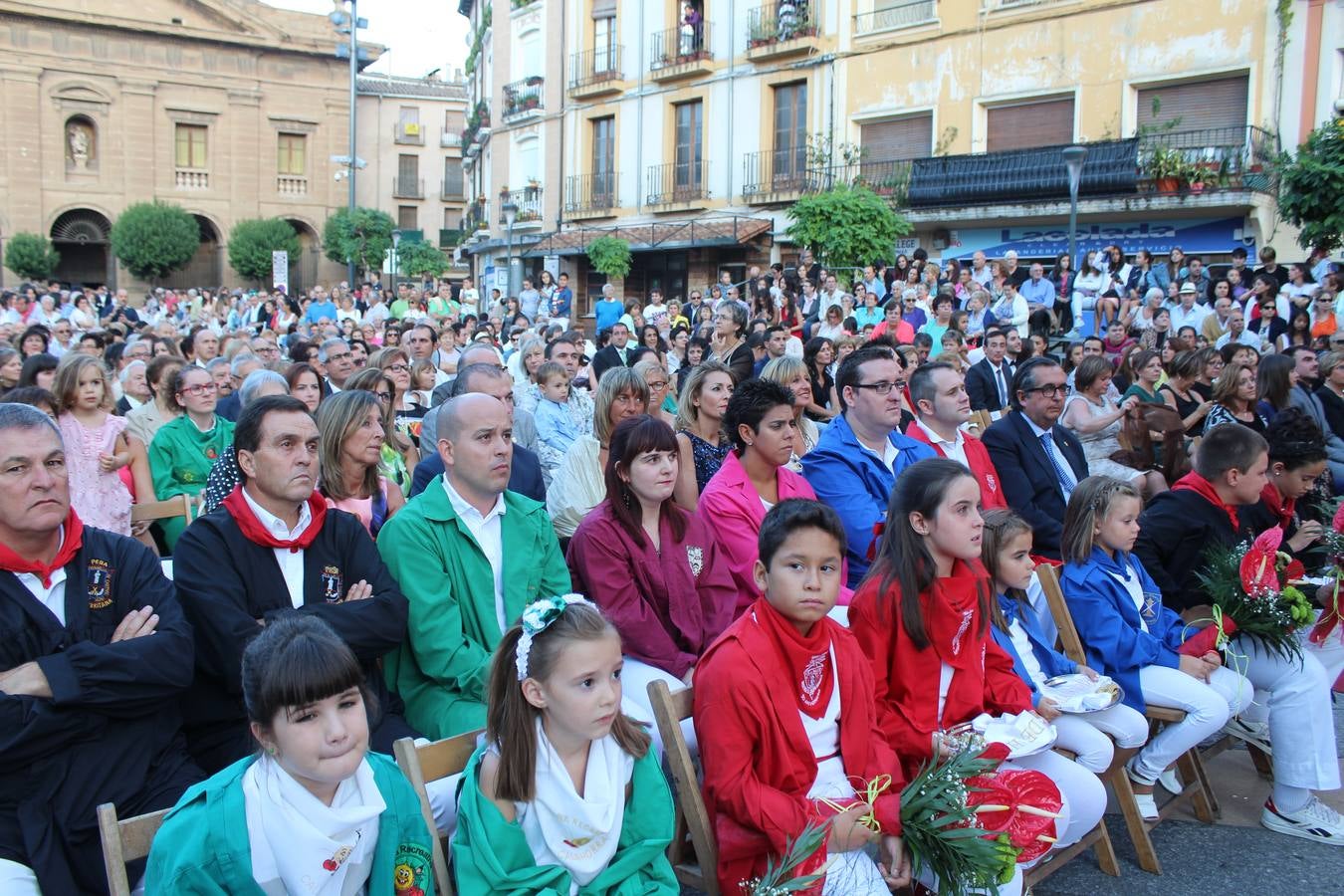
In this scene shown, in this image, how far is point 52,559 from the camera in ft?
9.29

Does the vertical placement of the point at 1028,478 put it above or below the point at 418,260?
below

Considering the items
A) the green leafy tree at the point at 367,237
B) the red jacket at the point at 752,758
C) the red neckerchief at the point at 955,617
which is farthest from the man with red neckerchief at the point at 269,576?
the green leafy tree at the point at 367,237

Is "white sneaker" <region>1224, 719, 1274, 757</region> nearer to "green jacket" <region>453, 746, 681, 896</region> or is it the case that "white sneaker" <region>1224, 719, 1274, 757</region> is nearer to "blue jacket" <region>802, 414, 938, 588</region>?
"blue jacket" <region>802, 414, 938, 588</region>

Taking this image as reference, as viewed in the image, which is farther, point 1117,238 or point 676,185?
point 676,185

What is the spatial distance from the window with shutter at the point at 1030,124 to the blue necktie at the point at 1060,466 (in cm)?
1597

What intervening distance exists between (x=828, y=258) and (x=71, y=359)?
13.9m

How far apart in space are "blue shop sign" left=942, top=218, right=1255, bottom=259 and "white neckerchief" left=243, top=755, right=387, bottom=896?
744 inches

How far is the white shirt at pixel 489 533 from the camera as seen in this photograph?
12.0ft

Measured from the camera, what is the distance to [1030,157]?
19594mm

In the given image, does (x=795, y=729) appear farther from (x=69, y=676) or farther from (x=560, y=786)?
(x=69, y=676)

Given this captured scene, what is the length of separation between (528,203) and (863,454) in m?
28.5

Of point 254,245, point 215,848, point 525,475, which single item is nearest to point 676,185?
point 254,245

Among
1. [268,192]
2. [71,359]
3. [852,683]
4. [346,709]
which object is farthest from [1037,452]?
[268,192]

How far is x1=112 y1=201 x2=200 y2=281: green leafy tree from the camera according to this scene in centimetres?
3734
